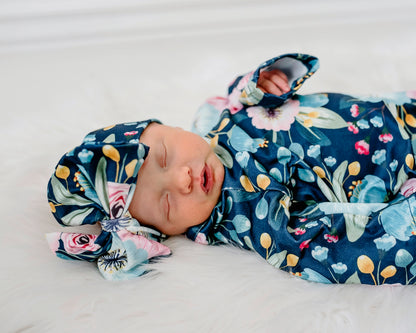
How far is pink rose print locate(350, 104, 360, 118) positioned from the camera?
121 cm

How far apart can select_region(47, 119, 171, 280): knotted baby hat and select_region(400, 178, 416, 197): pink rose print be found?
0.59 m

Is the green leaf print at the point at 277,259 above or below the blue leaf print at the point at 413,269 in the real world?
above

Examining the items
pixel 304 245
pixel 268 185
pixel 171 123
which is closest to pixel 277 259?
pixel 304 245

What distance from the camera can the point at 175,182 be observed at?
1065 millimetres

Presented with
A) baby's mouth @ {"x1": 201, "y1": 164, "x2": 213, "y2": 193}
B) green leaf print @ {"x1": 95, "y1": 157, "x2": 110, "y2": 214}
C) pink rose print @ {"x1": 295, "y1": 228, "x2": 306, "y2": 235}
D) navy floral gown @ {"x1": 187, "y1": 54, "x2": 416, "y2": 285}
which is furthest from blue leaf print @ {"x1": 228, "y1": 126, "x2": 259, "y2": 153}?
green leaf print @ {"x1": 95, "y1": 157, "x2": 110, "y2": 214}

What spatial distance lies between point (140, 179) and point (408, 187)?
63cm

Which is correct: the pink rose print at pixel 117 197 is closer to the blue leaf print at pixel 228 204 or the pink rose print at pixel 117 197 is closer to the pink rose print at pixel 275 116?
the blue leaf print at pixel 228 204

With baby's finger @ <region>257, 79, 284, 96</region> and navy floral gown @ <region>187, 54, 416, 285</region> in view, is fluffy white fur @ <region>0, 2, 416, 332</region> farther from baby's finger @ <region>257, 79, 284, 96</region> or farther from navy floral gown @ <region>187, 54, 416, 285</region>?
baby's finger @ <region>257, 79, 284, 96</region>

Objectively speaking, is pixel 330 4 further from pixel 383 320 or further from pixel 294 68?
pixel 383 320

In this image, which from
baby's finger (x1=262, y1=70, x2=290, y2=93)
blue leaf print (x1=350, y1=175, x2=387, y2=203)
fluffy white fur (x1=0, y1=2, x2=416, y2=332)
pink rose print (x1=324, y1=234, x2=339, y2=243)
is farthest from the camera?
baby's finger (x1=262, y1=70, x2=290, y2=93)

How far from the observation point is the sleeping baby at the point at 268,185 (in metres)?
1.02

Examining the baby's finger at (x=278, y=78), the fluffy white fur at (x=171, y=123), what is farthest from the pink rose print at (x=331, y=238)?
the baby's finger at (x=278, y=78)

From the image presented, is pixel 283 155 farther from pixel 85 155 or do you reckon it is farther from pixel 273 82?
pixel 85 155

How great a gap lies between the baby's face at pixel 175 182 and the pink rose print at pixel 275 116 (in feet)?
0.55
